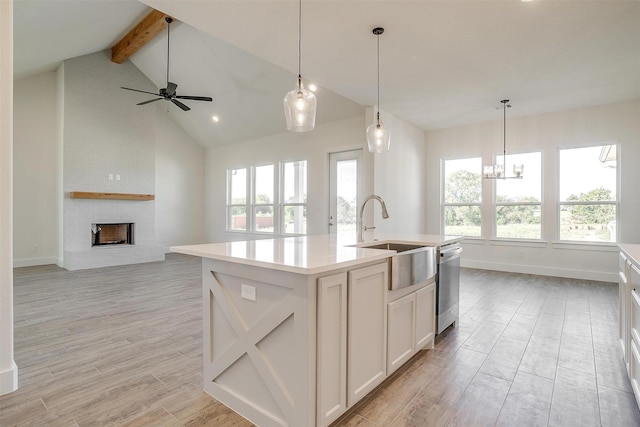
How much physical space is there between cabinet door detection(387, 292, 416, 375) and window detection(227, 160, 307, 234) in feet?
16.1

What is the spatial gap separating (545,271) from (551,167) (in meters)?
1.83

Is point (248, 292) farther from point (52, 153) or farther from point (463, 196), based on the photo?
point (52, 153)

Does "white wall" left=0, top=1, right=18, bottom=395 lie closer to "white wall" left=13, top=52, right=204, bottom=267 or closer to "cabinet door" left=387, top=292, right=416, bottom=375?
"cabinet door" left=387, top=292, right=416, bottom=375

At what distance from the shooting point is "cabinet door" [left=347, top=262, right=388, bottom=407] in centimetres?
176

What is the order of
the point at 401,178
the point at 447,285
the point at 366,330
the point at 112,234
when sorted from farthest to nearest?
the point at 112,234 < the point at 401,178 < the point at 447,285 < the point at 366,330

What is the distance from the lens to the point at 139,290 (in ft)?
15.0

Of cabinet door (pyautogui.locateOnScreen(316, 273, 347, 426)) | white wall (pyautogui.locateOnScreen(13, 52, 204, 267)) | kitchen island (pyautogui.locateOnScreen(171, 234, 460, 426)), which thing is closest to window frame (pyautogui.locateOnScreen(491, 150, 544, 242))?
kitchen island (pyautogui.locateOnScreen(171, 234, 460, 426))

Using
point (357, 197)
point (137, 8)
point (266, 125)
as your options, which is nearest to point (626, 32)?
point (357, 197)

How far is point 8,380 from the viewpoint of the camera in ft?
6.75

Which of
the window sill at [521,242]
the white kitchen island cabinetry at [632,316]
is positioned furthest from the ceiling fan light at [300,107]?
the window sill at [521,242]

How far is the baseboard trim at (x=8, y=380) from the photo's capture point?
2.03m

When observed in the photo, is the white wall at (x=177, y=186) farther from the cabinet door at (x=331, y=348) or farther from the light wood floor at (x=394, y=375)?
the cabinet door at (x=331, y=348)

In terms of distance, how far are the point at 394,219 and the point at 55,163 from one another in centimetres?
679

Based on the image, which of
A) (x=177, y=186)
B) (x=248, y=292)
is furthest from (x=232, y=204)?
(x=248, y=292)
